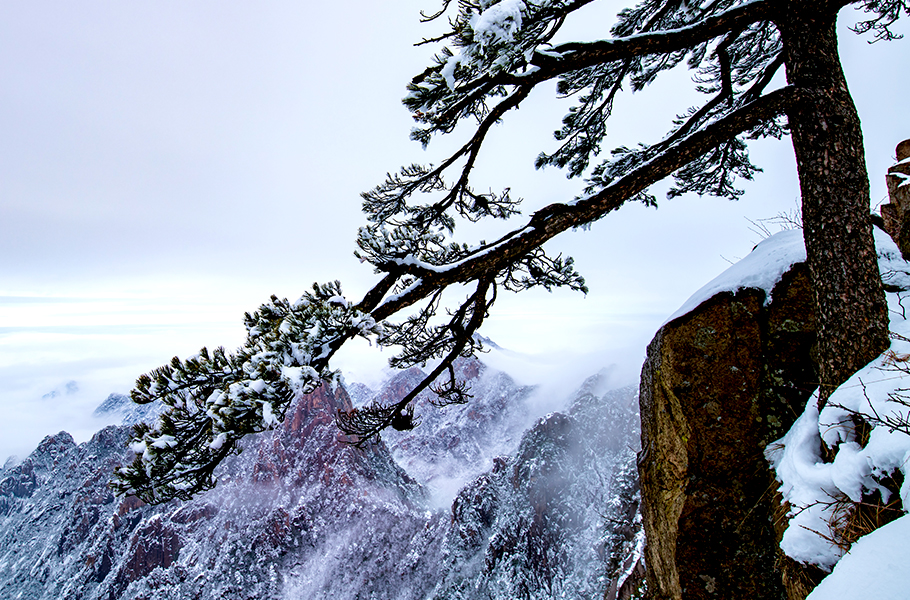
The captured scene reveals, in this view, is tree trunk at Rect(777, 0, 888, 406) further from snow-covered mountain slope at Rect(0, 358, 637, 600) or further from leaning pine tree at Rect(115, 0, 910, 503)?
snow-covered mountain slope at Rect(0, 358, 637, 600)

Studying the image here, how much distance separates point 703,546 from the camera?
4.54 meters

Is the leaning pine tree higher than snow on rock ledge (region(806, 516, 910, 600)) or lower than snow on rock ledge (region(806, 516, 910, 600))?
higher

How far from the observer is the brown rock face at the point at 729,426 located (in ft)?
14.4

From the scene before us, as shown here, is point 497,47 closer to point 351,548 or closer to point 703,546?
point 703,546

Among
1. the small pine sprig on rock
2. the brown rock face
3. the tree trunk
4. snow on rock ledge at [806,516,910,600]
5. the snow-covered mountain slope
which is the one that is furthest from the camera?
the snow-covered mountain slope

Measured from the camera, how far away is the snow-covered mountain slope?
9825 cm

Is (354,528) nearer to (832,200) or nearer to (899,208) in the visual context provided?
(899,208)

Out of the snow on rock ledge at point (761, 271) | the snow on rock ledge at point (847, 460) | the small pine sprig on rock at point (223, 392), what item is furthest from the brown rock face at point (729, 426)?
the small pine sprig on rock at point (223, 392)

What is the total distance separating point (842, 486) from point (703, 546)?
8.81 feet

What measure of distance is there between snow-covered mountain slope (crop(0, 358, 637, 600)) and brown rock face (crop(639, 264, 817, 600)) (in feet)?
302

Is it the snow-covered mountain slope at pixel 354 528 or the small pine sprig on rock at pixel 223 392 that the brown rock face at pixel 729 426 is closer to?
the small pine sprig on rock at pixel 223 392

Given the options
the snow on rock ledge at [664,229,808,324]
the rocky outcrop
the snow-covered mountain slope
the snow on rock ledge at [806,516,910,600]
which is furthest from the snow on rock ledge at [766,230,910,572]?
the snow-covered mountain slope

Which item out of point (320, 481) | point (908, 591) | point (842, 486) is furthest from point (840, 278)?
point (320, 481)

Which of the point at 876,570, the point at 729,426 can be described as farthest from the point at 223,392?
the point at 729,426
